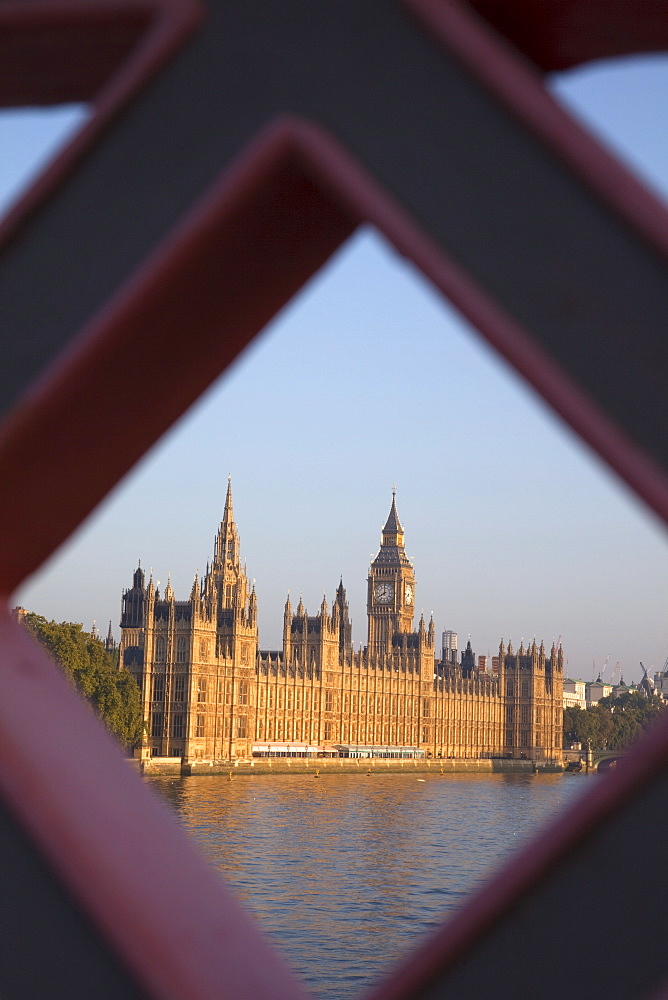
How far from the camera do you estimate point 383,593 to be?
67188mm

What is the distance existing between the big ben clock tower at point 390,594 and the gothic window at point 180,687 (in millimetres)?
22652

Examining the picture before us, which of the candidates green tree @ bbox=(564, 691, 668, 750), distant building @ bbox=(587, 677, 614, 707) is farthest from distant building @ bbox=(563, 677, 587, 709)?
green tree @ bbox=(564, 691, 668, 750)

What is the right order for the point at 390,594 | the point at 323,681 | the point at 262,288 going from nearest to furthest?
the point at 262,288 → the point at 323,681 → the point at 390,594

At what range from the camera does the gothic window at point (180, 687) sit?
42.0 metres

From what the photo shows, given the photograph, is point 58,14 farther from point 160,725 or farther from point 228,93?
point 160,725

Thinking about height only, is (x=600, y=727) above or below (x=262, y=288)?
below

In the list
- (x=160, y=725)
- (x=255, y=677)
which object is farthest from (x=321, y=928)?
(x=255, y=677)

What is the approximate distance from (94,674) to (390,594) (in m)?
33.7

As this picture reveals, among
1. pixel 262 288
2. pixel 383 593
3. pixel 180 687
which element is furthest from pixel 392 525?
pixel 262 288

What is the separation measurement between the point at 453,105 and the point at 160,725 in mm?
42084

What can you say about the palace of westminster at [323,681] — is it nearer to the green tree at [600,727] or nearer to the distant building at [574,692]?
the green tree at [600,727]

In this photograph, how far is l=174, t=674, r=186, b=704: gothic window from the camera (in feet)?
138

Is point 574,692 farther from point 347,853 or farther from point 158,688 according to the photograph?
point 347,853

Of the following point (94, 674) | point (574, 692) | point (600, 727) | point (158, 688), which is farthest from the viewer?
point (574, 692)
